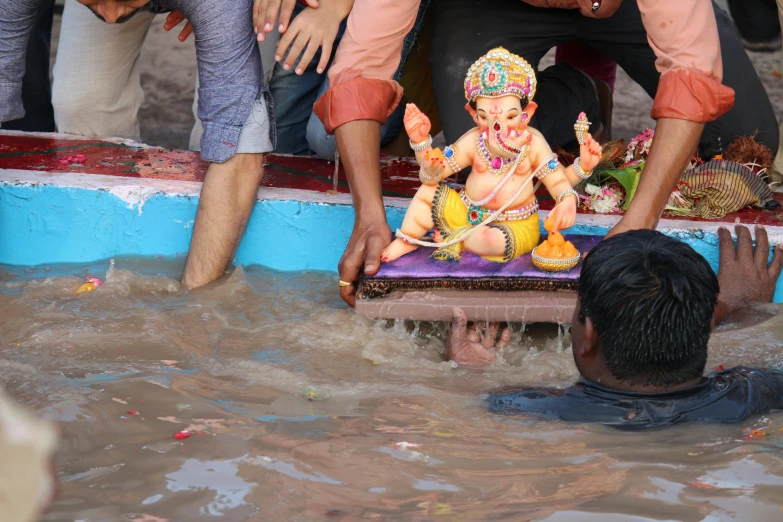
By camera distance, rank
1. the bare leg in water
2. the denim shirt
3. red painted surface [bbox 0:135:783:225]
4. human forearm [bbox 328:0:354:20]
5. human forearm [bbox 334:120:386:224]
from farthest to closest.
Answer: red painted surface [bbox 0:135:783:225], human forearm [bbox 328:0:354:20], the bare leg in water, the denim shirt, human forearm [bbox 334:120:386:224]

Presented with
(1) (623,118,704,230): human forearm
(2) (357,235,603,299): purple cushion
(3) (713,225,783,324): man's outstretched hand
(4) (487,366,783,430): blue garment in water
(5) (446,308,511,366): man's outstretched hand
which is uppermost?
(1) (623,118,704,230): human forearm

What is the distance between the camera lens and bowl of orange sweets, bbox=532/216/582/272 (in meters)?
3.07

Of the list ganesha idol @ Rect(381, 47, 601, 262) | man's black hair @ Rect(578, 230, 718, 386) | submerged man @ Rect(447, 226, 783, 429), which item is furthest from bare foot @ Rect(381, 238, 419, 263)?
man's black hair @ Rect(578, 230, 718, 386)

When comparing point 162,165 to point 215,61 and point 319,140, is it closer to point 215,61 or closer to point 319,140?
point 319,140

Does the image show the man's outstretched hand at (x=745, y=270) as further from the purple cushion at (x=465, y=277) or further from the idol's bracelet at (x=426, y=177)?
the idol's bracelet at (x=426, y=177)

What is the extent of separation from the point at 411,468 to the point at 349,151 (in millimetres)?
1502

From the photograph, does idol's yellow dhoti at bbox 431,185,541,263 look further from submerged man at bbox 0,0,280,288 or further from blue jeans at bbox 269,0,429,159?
blue jeans at bbox 269,0,429,159

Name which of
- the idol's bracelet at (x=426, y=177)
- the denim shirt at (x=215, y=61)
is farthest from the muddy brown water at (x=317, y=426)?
the denim shirt at (x=215, y=61)

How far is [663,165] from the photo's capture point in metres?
3.14

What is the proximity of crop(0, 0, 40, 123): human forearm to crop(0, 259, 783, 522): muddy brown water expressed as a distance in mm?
739

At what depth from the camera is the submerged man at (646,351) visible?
230 cm

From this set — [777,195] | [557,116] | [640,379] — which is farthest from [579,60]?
[640,379]

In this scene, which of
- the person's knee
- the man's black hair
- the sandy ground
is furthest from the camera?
the sandy ground

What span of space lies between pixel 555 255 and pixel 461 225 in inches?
13.7
